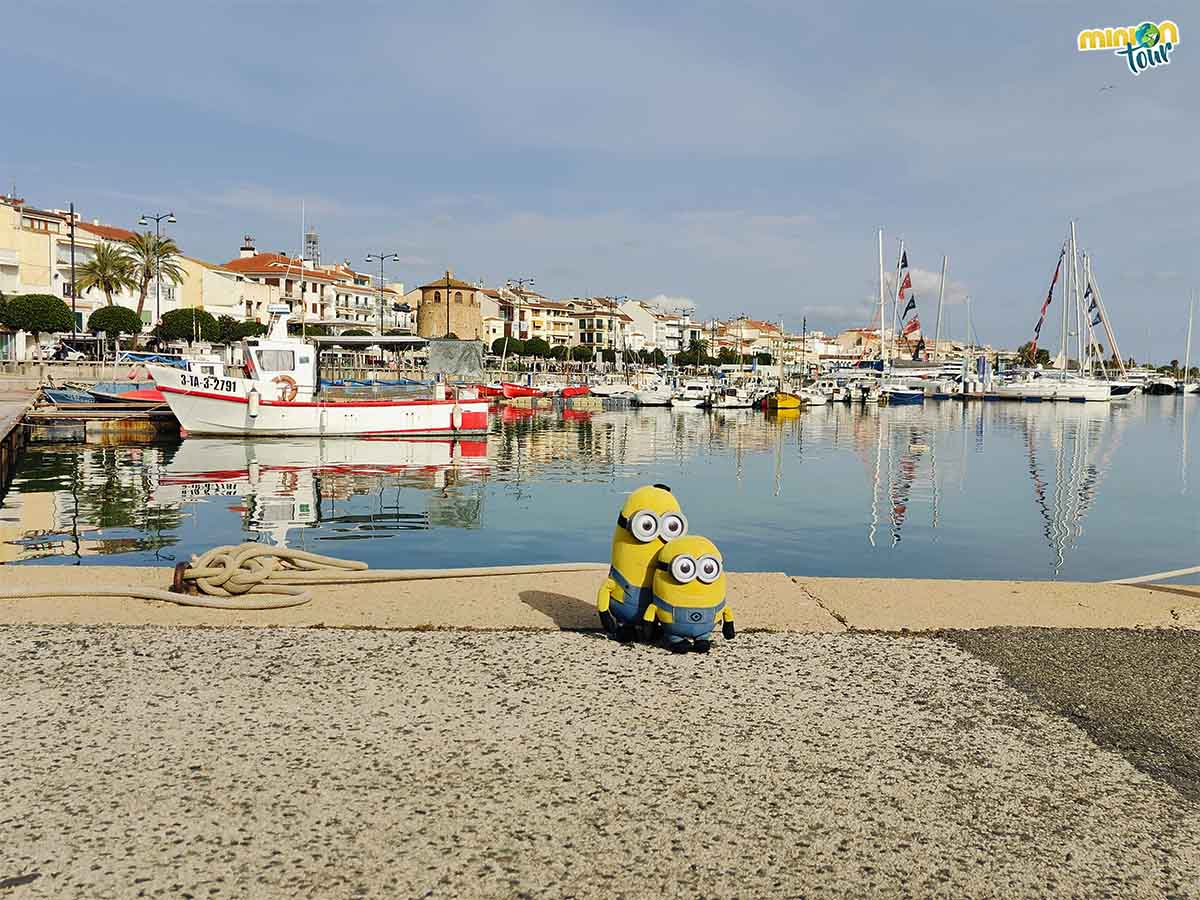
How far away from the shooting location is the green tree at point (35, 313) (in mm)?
64750

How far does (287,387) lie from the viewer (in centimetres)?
3662

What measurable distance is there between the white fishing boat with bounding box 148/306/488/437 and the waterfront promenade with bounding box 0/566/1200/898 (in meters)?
30.4

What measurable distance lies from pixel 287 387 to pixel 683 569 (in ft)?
108

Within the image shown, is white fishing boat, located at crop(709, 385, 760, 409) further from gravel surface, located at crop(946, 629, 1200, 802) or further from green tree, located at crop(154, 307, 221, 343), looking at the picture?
gravel surface, located at crop(946, 629, 1200, 802)

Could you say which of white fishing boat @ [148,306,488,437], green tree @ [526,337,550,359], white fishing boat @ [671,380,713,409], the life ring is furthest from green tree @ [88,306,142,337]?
green tree @ [526,337,550,359]

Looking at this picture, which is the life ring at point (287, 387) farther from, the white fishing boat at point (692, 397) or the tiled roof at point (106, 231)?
the tiled roof at point (106, 231)

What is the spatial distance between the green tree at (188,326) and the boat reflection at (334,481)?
4012 cm

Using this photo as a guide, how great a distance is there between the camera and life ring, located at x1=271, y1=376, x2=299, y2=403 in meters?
36.6

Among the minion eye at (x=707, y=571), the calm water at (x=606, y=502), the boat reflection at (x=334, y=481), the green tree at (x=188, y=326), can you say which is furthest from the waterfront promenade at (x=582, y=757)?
the green tree at (x=188, y=326)

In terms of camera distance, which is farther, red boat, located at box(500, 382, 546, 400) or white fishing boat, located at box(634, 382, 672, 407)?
white fishing boat, located at box(634, 382, 672, 407)

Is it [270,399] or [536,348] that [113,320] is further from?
[536,348]

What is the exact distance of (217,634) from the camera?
256 inches

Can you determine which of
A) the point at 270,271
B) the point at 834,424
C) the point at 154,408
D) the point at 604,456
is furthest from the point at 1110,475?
the point at 270,271

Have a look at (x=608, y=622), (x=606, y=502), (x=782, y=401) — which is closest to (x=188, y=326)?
(x=782, y=401)
